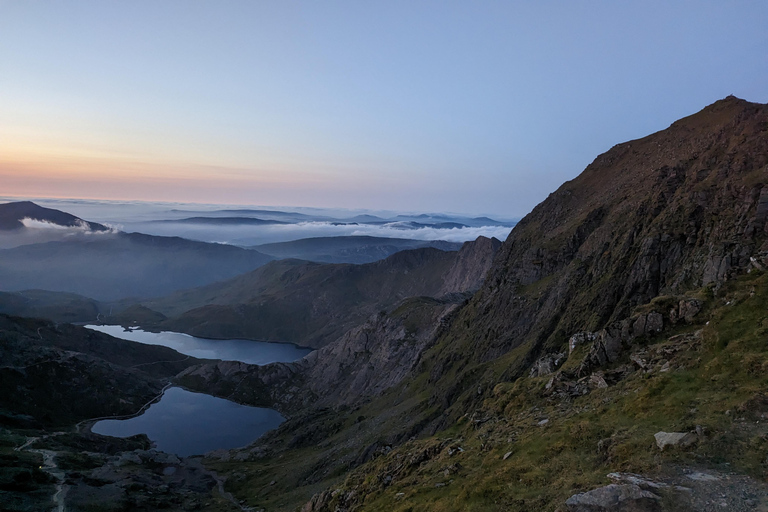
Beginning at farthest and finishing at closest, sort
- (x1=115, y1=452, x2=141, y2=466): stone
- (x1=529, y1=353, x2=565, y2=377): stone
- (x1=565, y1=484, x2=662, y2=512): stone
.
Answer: (x1=115, y1=452, x2=141, y2=466): stone
(x1=529, y1=353, x2=565, y2=377): stone
(x1=565, y1=484, x2=662, y2=512): stone

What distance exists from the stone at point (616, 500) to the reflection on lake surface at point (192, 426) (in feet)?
559

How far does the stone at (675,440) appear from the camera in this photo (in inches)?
847

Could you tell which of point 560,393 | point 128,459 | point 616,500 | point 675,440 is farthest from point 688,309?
point 128,459

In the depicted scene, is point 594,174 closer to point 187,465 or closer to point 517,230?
point 517,230

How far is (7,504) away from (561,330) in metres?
101

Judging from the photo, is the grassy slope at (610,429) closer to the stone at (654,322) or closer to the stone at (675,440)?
the stone at (675,440)

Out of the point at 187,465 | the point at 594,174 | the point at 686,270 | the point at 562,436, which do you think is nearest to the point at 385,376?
the point at 187,465

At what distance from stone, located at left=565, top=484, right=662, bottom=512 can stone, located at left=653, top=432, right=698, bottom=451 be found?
4081 millimetres

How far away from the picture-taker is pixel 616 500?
19172 millimetres

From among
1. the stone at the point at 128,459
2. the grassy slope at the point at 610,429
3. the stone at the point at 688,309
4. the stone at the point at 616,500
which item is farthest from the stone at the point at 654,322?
the stone at the point at 128,459

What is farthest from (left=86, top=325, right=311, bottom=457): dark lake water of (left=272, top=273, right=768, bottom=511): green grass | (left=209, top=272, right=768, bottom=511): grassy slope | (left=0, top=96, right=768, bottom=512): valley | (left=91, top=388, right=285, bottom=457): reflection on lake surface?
(left=272, top=273, right=768, bottom=511): green grass

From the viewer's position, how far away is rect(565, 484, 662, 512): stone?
60.5 ft

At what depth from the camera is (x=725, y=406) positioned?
22.9 metres

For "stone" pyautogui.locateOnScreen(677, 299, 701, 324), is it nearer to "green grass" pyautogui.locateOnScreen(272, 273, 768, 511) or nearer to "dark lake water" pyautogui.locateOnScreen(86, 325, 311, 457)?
"green grass" pyautogui.locateOnScreen(272, 273, 768, 511)
